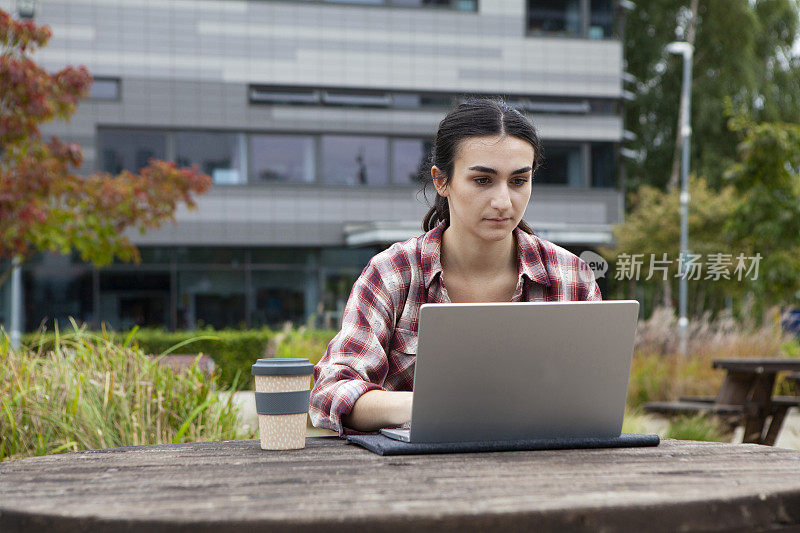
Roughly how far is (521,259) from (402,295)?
0.36 meters

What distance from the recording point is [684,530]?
A: 1.23 meters

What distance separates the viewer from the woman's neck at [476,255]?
2.60 metres

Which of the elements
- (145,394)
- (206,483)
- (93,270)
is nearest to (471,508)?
(206,483)

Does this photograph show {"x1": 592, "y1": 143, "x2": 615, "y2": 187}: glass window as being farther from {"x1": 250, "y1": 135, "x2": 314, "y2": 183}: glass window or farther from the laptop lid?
the laptop lid

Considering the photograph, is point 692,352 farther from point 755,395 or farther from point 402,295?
point 402,295

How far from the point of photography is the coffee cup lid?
1831 millimetres

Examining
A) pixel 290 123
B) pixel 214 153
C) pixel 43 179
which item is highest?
pixel 290 123

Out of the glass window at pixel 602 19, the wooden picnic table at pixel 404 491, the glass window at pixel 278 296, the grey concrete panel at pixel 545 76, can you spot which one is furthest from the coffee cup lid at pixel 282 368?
the glass window at pixel 602 19

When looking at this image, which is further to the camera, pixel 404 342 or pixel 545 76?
pixel 545 76

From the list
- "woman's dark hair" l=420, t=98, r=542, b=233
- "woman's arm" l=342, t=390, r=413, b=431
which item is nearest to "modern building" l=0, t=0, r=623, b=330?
"woman's dark hair" l=420, t=98, r=542, b=233

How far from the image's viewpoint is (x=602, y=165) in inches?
888

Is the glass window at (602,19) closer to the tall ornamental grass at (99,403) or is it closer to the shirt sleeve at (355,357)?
the tall ornamental grass at (99,403)
